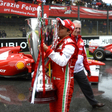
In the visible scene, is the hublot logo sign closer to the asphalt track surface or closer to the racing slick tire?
the racing slick tire

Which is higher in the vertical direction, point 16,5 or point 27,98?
point 16,5

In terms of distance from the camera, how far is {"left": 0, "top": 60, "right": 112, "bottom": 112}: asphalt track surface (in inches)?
144

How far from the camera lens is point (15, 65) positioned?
5797 millimetres

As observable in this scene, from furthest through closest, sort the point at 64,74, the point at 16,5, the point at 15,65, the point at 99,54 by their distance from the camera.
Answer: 1. the point at 16,5
2. the point at 99,54
3. the point at 15,65
4. the point at 64,74

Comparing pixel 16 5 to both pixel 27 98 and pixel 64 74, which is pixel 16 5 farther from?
pixel 64 74

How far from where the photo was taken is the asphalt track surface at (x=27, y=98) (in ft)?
12.0

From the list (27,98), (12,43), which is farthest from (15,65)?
(12,43)

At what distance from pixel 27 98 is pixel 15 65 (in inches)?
69.1

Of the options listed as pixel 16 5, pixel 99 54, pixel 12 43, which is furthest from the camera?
pixel 16 5

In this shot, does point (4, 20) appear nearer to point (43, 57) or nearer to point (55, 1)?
point (55, 1)

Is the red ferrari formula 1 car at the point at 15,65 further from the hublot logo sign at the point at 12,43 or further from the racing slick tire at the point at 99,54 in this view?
the hublot logo sign at the point at 12,43

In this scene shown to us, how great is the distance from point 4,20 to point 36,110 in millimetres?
9738

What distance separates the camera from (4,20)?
12.2 meters

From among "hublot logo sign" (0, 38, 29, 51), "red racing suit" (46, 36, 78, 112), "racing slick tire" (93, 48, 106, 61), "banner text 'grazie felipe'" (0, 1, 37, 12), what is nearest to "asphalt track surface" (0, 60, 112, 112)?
"red racing suit" (46, 36, 78, 112)
